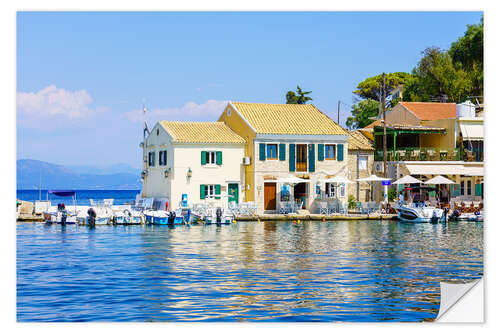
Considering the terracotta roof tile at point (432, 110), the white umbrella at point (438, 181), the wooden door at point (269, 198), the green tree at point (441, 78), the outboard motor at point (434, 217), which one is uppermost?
the green tree at point (441, 78)

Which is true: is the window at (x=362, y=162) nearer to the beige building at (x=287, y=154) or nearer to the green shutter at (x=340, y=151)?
the beige building at (x=287, y=154)

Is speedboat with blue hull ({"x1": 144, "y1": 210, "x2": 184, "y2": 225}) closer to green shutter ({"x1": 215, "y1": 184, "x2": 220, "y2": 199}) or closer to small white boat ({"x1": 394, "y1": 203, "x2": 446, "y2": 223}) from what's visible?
green shutter ({"x1": 215, "y1": 184, "x2": 220, "y2": 199})

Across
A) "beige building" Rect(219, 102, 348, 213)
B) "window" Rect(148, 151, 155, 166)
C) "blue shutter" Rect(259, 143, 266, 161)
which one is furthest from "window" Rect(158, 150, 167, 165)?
"blue shutter" Rect(259, 143, 266, 161)

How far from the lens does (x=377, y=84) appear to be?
60.1m

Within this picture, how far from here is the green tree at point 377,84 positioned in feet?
193

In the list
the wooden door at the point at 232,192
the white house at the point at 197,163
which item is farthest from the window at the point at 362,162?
the wooden door at the point at 232,192

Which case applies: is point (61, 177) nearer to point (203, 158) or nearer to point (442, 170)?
point (203, 158)

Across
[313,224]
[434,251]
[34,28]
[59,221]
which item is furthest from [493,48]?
[59,221]

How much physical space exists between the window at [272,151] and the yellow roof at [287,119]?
713 mm

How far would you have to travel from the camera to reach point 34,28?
40.5 ft

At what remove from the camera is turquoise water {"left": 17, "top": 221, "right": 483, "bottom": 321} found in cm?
1202

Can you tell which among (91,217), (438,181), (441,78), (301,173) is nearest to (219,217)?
(91,217)

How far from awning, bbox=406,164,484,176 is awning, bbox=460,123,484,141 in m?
1.63

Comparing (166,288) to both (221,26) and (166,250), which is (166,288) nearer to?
(221,26)
